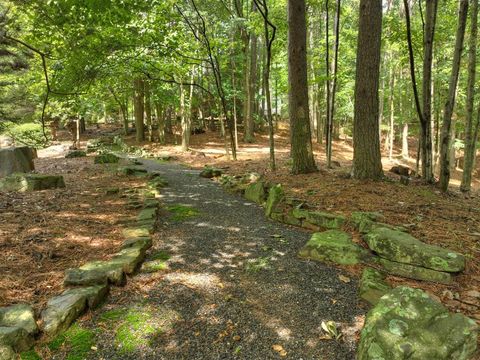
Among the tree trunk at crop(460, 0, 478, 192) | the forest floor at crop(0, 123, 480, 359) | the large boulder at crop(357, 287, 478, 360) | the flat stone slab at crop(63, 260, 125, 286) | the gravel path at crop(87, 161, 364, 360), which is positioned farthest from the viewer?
the tree trunk at crop(460, 0, 478, 192)

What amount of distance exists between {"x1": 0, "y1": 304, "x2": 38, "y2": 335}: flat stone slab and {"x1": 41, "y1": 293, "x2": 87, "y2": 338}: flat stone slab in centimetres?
9

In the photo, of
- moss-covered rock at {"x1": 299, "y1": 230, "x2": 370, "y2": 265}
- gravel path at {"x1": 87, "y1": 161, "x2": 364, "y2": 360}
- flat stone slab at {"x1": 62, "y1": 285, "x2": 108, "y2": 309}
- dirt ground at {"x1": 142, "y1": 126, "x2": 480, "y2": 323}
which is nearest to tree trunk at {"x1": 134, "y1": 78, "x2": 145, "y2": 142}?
dirt ground at {"x1": 142, "y1": 126, "x2": 480, "y2": 323}

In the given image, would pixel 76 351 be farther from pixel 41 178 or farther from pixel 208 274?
pixel 41 178

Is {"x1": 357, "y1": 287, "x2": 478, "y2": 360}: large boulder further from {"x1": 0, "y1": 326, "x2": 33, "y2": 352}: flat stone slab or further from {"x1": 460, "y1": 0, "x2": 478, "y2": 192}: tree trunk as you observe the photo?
{"x1": 460, "y1": 0, "x2": 478, "y2": 192}: tree trunk

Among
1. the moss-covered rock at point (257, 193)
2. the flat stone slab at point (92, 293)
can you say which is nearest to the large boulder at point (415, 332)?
the flat stone slab at point (92, 293)

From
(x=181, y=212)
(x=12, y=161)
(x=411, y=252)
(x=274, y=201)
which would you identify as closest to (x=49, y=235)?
(x=181, y=212)

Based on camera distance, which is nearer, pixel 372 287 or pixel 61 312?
pixel 61 312

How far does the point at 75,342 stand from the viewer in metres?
2.51

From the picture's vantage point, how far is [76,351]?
7.95ft

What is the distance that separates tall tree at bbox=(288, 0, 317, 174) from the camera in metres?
7.74

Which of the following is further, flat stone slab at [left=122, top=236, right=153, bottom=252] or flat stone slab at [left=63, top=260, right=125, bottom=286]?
flat stone slab at [left=122, top=236, right=153, bottom=252]

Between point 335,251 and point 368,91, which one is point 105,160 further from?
point 335,251

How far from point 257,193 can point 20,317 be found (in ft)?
16.1

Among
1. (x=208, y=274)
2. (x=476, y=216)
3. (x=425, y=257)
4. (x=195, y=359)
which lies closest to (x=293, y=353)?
(x=195, y=359)
